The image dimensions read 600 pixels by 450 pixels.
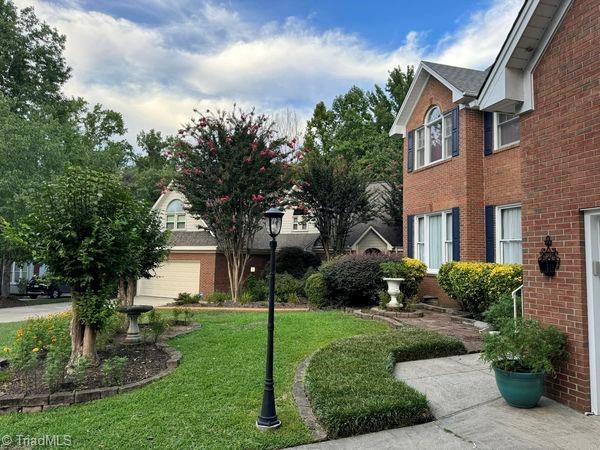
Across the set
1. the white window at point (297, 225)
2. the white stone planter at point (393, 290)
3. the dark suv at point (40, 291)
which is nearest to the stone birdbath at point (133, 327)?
the white stone planter at point (393, 290)

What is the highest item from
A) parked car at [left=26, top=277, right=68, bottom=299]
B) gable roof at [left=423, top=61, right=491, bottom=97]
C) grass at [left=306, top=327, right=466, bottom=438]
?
gable roof at [left=423, top=61, right=491, bottom=97]

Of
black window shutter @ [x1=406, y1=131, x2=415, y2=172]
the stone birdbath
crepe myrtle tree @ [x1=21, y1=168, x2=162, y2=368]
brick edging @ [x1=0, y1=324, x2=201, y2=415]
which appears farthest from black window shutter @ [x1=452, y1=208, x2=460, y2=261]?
brick edging @ [x1=0, y1=324, x2=201, y2=415]

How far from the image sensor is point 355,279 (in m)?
13.0

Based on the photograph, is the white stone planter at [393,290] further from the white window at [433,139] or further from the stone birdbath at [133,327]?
the stone birdbath at [133,327]

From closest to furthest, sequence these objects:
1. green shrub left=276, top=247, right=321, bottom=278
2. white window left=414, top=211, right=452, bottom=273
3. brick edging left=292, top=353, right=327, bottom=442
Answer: brick edging left=292, top=353, right=327, bottom=442 < white window left=414, top=211, right=452, bottom=273 < green shrub left=276, top=247, right=321, bottom=278

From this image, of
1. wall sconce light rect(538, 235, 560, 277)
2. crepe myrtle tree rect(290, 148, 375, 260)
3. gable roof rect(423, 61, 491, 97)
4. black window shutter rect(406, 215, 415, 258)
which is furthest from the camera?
crepe myrtle tree rect(290, 148, 375, 260)

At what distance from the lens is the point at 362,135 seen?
120 ft

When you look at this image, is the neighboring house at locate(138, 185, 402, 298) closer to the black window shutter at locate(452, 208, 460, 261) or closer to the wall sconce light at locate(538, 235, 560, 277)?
the black window shutter at locate(452, 208, 460, 261)

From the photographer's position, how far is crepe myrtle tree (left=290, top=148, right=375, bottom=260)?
60.7 feet

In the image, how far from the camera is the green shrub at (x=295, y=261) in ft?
64.9

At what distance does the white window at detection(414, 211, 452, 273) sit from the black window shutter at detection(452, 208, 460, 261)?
40 centimetres

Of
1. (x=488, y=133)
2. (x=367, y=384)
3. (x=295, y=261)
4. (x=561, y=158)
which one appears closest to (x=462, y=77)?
(x=488, y=133)

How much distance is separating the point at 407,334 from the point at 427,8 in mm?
8568

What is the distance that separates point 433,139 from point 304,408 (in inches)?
444
